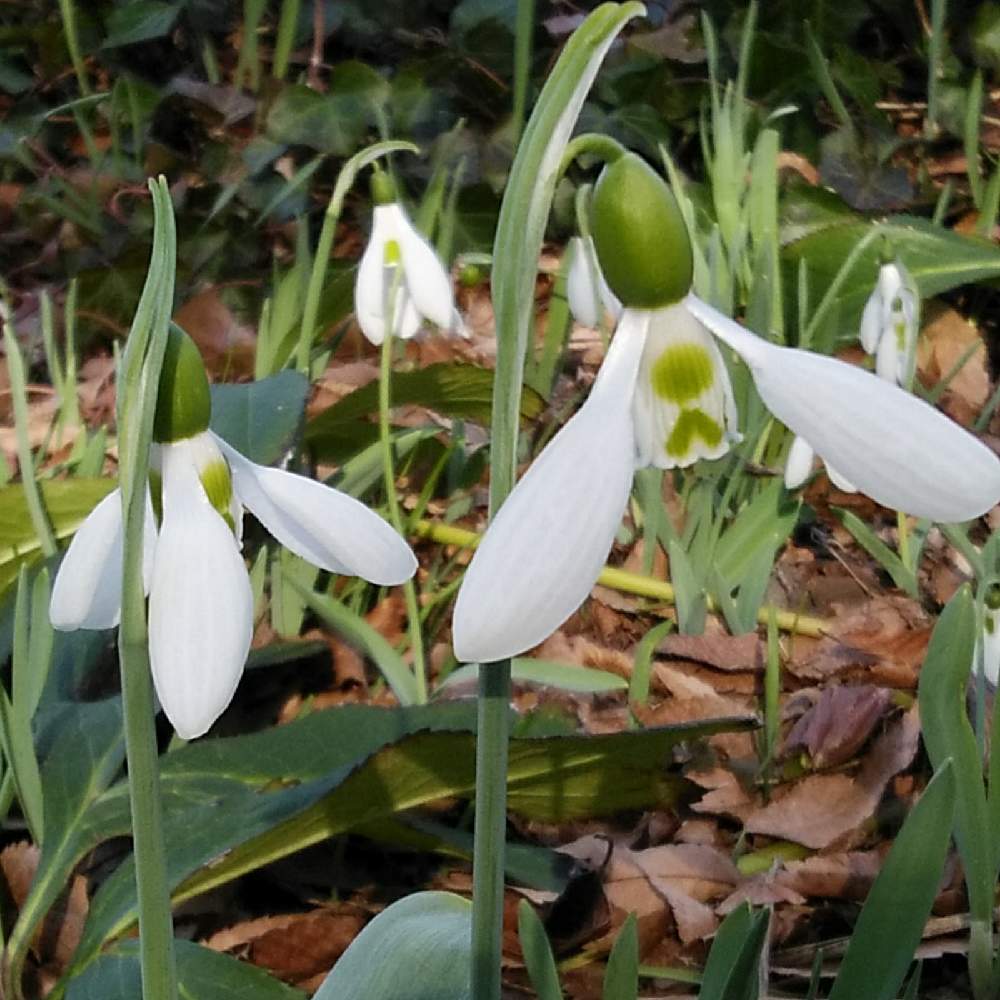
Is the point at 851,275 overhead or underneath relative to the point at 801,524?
overhead

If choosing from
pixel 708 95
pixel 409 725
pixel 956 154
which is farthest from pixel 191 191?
pixel 409 725

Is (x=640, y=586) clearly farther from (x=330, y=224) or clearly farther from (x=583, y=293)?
(x=330, y=224)

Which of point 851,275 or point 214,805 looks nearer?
point 214,805

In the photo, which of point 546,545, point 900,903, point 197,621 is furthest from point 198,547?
point 900,903

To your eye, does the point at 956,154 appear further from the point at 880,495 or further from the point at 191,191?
the point at 880,495

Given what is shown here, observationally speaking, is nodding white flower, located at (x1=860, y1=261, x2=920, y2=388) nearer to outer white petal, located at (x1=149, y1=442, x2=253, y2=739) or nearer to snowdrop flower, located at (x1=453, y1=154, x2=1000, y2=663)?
snowdrop flower, located at (x1=453, y1=154, x2=1000, y2=663)

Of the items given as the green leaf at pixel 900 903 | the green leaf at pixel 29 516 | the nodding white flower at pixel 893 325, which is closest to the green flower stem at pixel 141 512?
the green leaf at pixel 900 903

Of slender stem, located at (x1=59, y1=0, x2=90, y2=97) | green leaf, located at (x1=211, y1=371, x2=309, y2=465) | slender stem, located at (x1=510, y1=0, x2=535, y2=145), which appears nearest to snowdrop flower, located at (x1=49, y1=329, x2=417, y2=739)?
green leaf, located at (x1=211, y1=371, x2=309, y2=465)

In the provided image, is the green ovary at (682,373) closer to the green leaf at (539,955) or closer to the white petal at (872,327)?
the green leaf at (539,955)
